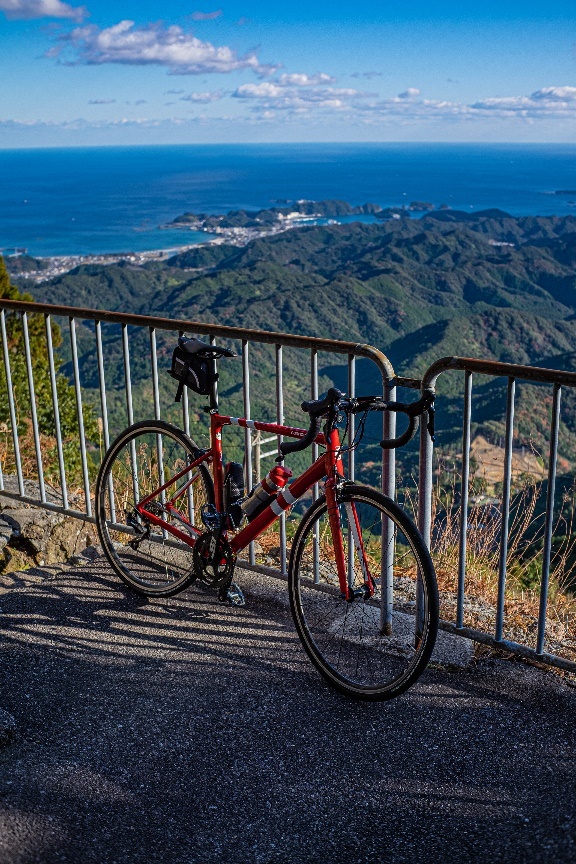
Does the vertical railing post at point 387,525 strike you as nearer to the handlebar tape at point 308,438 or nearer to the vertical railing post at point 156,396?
the handlebar tape at point 308,438

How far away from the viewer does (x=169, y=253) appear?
159 metres

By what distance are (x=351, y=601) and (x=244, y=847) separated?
3.90 feet

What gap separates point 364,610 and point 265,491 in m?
0.73

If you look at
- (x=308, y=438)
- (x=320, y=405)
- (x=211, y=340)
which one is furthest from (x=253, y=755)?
(x=211, y=340)

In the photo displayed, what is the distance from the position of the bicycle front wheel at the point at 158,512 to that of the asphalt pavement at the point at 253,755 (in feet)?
1.31

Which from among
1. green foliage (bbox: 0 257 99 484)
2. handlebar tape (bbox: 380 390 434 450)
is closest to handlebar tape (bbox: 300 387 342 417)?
handlebar tape (bbox: 380 390 434 450)

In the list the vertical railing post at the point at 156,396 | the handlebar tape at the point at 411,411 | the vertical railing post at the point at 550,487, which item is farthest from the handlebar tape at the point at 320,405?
the vertical railing post at the point at 156,396

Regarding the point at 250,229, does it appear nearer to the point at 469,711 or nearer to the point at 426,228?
the point at 426,228

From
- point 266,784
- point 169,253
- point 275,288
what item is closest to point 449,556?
point 266,784

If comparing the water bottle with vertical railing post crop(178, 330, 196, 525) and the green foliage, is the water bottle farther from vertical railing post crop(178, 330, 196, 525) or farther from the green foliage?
the green foliage

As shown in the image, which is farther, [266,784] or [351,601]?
[351,601]

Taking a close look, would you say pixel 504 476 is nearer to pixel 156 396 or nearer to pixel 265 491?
pixel 265 491

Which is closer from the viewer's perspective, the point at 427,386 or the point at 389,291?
the point at 427,386

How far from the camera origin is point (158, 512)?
4.30 metres
